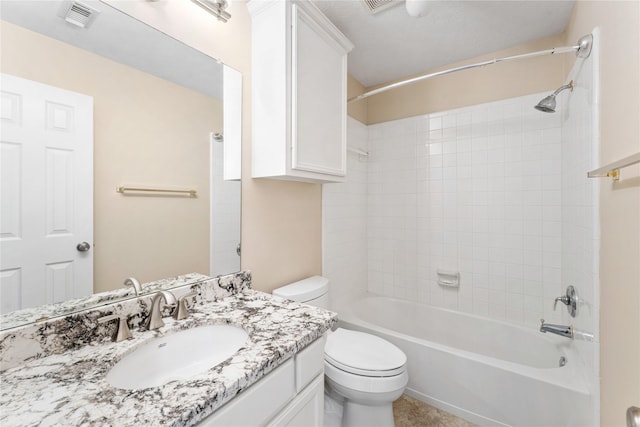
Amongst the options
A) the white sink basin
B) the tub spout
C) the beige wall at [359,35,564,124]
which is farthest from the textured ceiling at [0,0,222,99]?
the tub spout

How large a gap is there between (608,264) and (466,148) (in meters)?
1.35

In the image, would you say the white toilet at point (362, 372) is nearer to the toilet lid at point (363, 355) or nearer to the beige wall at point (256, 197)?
the toilet lid at point (363, 355)

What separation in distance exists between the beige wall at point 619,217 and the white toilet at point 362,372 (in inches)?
30.8

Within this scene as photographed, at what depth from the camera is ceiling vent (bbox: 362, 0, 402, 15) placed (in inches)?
59.3

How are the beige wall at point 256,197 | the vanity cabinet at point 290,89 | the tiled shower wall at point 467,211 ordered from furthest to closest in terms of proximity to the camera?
the tiled shower wall at point 467,211 < the vanity cabinet at point 290,89 < the beige wall at point 256,197

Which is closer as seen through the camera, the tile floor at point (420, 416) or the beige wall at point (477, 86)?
the tile floor at point (420, 416)

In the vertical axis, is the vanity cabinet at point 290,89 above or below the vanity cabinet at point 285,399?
above

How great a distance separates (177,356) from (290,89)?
122 centimetres

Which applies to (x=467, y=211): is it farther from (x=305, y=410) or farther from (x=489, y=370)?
(x=305, y=410)

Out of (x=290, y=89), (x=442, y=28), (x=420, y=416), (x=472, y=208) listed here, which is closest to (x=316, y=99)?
(x=290, y=89)

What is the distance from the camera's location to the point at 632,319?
805 mm

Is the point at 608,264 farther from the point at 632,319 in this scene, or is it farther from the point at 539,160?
the point at 539,160

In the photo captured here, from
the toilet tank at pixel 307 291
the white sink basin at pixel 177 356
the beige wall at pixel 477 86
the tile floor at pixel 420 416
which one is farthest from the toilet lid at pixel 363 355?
the beige wall at pixel 477 86

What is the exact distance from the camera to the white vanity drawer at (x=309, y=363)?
0.89 metres
